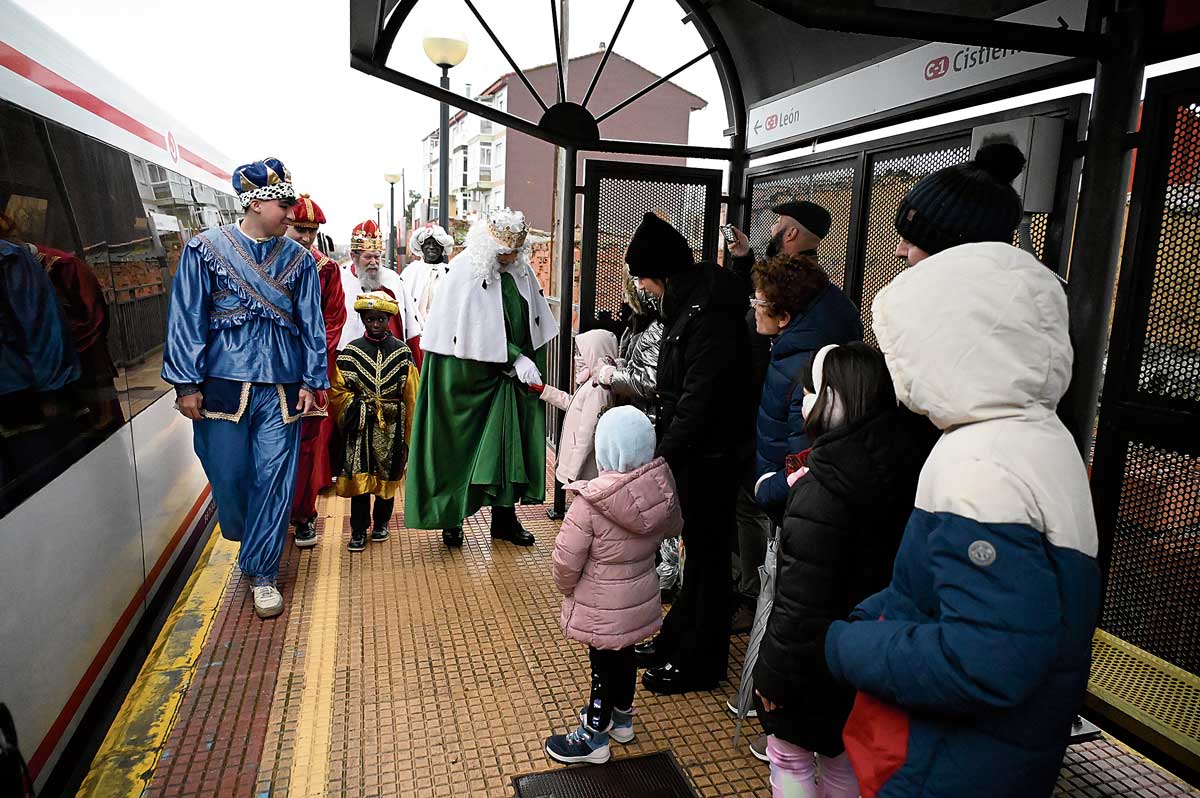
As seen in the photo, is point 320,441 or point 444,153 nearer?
point 320,441

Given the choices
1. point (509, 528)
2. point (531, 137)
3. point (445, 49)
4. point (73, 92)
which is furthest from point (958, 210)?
point (531, 137)

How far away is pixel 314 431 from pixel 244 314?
1.12 metres

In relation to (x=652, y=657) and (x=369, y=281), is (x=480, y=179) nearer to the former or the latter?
(x=369, y=281)

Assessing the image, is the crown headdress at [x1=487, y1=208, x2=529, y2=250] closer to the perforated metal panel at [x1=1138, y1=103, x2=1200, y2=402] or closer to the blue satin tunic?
the blue satin tunic

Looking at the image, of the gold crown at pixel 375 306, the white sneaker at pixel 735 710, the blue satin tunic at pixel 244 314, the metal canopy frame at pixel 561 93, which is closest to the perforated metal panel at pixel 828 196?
the metal canopy frame at pixel 561 93

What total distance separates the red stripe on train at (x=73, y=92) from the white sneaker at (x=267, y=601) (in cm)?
230

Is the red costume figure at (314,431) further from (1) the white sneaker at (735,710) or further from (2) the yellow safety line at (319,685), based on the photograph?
(1) the white sneaker at (735,710)

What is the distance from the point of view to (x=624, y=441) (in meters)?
2.32

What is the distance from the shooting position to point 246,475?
3611 mm

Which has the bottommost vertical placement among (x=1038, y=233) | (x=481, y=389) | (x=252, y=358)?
(x=481, y=389)

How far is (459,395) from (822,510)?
3.00 m

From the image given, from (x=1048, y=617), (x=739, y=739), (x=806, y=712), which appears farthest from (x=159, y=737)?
(x=1048, y=617)

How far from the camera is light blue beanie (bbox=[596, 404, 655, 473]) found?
2326mm

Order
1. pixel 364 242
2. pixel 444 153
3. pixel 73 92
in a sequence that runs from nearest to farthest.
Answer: pixel 73 92, pixel 364 242, pixel 444 153
